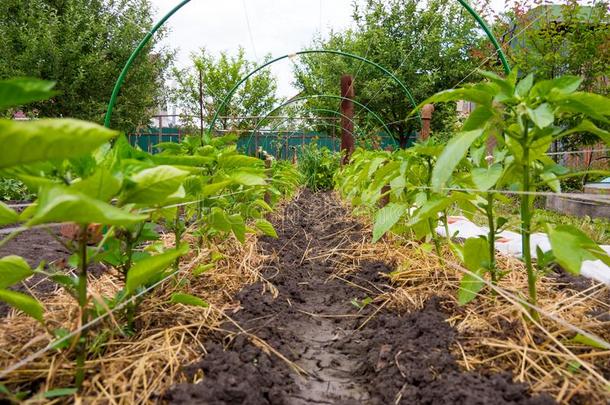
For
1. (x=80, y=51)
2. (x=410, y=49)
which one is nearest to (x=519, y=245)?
(x=80, y=51)

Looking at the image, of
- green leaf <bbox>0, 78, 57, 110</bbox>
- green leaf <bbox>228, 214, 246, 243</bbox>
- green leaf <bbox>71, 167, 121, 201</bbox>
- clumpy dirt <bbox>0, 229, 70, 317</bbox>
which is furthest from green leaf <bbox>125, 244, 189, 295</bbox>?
clumpy dirt <bbox>0, 229, 70, 317</bbox>

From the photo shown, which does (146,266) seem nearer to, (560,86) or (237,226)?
(237,226)

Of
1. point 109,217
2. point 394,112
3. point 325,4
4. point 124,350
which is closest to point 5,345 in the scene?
point 124,350

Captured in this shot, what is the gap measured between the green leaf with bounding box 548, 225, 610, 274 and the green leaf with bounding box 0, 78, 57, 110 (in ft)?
3.44

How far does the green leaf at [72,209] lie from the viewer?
68 centimetres

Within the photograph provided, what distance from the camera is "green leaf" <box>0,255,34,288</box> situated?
96 cm

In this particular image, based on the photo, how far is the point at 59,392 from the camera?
2.95 feet

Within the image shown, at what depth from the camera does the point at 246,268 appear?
2.16m

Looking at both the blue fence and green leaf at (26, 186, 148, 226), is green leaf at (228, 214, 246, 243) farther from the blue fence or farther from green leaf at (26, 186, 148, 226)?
the blue fence

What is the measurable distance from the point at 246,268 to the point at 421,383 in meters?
1.14

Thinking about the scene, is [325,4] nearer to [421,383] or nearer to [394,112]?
[421,383]

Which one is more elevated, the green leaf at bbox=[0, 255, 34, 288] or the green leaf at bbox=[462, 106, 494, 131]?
the green leaf at bbox=[462, 106, 494, 131]

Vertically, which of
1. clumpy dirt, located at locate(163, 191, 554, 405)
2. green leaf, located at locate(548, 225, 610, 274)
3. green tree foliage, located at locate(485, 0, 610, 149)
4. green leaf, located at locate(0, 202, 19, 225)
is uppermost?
green tree foliage, located at locate(485, 0, 610, 149)

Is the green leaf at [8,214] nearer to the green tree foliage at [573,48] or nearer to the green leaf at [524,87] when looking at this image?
the green leaf at [524,87]
